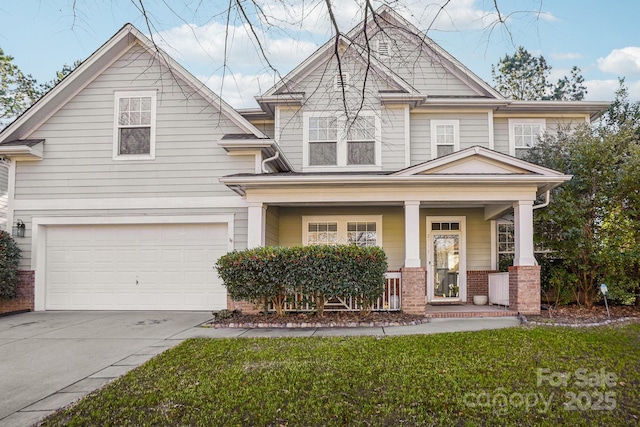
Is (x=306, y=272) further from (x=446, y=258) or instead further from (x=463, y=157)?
(x=446, y=258)

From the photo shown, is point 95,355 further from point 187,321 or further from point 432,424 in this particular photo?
point 432,424

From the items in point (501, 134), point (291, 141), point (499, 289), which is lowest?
point (499, 289)

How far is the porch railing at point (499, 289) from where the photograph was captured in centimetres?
1031

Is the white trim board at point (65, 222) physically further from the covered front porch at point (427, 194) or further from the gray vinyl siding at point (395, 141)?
the gray vinyl siding at point (395, 141)

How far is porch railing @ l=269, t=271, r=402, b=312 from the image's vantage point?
30.0ft

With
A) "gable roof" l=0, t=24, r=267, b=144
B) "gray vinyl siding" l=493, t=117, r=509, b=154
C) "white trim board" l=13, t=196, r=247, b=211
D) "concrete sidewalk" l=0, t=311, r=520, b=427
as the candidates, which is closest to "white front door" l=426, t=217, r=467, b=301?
"gray vinyl siding" l=493, t=117, r=509, b=154

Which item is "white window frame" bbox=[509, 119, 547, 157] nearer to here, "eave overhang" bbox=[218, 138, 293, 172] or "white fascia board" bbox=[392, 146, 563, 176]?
"white fascia board" bbox=[392, 146, 563, 176]

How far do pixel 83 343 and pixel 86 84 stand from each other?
6843mm

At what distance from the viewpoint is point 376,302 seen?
979 centimetres

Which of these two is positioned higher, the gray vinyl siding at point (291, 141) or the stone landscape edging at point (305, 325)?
the gray vinyl siding at point (291, 141)

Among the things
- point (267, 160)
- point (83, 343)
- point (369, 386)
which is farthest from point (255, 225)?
point (369, 386)

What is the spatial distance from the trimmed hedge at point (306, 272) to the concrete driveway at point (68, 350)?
139 centimetres

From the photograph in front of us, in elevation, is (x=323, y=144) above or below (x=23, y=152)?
above

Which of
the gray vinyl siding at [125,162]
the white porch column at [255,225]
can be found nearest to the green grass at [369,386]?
the white porch column at [255,225]
